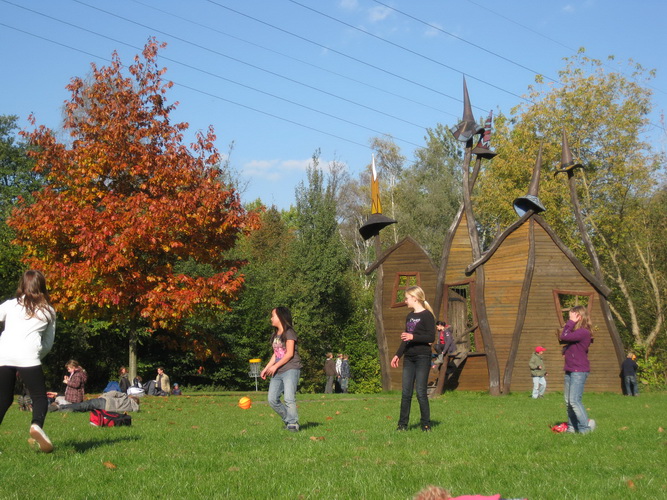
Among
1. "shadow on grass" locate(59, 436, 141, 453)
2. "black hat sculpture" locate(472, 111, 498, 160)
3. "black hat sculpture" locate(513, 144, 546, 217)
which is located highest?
"black hat sculpture" locate(472, 111, 498, 160)

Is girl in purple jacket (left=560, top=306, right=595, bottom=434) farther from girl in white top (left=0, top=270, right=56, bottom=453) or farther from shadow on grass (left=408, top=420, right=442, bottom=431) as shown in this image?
girl in white top (left=0, top=270, right=56, bottom=453)

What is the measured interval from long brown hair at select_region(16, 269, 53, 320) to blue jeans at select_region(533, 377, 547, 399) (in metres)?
17.9

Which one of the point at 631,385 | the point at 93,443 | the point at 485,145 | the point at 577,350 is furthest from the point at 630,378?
the point at 93,443

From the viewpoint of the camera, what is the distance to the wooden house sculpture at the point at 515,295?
23875 mm

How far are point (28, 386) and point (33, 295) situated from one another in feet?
3.05

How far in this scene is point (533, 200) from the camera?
24078mm

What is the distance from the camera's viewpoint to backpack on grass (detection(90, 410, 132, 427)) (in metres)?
11.3

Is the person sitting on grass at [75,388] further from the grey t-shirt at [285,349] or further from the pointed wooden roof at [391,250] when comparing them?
the pointed wooden roof at [391,250]

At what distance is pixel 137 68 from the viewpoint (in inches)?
935

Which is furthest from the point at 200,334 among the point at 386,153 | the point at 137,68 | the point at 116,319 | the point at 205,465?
the point at 386,153

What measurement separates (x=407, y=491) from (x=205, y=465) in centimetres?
220

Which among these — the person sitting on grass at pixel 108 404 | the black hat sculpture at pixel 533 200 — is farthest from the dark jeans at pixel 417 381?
the black hat sculpture at pixel 533 200

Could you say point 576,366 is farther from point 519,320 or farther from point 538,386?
point 519,320

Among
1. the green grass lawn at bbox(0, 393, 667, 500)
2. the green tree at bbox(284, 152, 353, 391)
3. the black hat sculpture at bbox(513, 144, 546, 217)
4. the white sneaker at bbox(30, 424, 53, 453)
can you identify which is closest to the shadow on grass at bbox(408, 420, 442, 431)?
the green grass lawn at bbox(0, 393, 667, 500)
